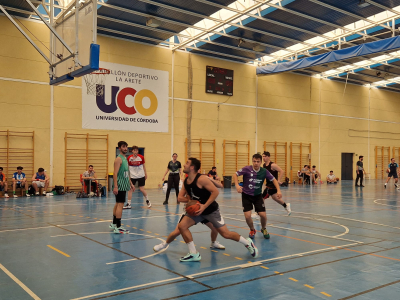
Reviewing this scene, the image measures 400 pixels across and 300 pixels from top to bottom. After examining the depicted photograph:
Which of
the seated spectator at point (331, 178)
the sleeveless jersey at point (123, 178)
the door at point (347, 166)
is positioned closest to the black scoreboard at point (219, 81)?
the seated spectator at point (331, 178)

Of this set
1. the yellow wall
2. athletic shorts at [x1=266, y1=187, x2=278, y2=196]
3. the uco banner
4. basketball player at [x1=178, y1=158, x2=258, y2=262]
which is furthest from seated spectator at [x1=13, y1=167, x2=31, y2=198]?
basketball player at [x1=178, y1=158, x2=258, y2=262]

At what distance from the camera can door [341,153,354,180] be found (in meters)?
33.3

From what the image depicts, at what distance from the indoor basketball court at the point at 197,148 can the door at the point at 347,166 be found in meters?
0.16

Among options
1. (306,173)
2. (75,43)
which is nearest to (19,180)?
(75,43)

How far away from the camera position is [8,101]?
59.9ft

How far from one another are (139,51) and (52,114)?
640 cm

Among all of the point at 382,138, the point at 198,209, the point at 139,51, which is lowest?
the point at 198,209

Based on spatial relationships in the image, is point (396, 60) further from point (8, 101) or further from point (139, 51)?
point (8, 101)

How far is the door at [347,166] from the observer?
33331 mm

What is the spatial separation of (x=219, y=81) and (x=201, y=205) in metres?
20.6

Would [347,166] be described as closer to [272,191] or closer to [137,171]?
[137,171]

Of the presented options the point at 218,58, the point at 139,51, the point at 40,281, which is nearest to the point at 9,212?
the point at 40,281

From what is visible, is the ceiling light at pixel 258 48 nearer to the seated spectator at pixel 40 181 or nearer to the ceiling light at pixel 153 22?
the ceiling light at pixel 153 22

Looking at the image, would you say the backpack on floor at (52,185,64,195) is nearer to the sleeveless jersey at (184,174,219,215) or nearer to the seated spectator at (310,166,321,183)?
the sleeveless jersey at (184,174,219,215)
